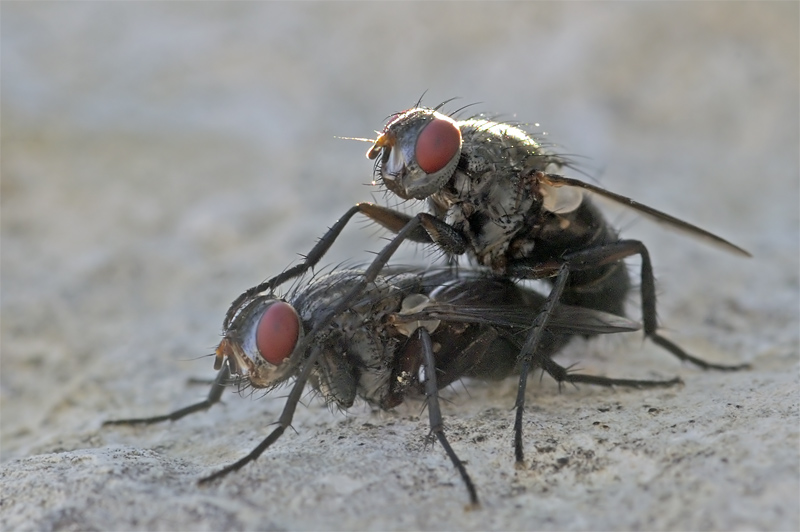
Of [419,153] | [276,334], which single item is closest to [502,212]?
[419,153]

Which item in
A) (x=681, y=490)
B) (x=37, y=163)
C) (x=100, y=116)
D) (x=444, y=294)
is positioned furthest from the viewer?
(x=100, y=116)

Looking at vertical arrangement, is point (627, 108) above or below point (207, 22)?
below

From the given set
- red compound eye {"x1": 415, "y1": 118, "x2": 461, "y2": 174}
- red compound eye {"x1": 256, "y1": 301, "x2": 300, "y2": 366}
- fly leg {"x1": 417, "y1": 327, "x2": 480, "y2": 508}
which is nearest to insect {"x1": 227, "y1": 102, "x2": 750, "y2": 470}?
red compound eye {"x1": 415, "y1": 118, "x2": 461, "y2": 174}

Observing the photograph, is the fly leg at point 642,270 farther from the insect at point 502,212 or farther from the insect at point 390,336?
the insect at point 390,336

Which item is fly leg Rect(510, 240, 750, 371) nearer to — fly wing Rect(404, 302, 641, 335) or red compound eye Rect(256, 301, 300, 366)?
fly wing Rect(404, 302, 641, 335)

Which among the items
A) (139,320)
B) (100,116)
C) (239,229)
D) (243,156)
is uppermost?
(100,116)

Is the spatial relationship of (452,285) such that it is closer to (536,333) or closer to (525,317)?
(525,317)

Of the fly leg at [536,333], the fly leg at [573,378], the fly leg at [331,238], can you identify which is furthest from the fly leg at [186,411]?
the fly leg at [573,378]

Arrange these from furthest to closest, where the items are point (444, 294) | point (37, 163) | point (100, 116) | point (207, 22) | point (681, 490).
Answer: point (207, 22) < point (100, 116) < point (37, 163) < point (444, 294) < point (681, 490)

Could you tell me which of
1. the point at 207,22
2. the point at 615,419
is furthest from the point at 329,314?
the point at 207,22

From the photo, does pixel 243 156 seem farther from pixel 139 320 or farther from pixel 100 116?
pixel 139 320
